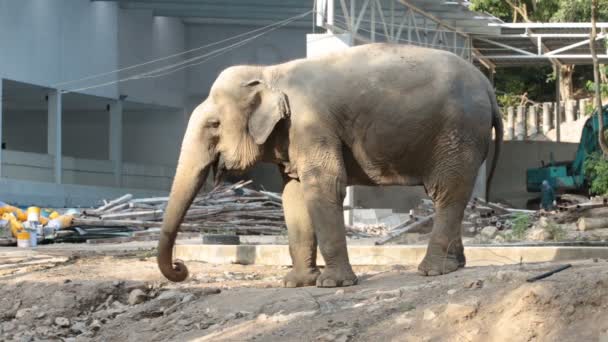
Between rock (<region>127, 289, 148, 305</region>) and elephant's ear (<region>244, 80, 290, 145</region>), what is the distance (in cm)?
195

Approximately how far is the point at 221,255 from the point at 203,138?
3549mm

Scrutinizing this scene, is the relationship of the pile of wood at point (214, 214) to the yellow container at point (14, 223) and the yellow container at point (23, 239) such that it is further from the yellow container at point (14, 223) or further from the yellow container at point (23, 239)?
the yellow container at point (23, 239)

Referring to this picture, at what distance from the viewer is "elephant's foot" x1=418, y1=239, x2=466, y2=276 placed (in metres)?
11.0

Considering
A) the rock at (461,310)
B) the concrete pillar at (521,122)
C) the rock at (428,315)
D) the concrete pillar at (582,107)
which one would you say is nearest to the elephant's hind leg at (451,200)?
the rock at (428,315)

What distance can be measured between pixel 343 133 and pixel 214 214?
13253mm

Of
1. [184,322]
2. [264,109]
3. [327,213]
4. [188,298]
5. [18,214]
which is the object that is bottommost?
[184,322]

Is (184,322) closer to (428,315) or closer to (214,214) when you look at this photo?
Result: (428,315)

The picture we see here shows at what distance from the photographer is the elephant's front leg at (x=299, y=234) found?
11.6 metres

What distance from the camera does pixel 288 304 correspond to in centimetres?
989

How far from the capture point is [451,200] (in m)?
11.4

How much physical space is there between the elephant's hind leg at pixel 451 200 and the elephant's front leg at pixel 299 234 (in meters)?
1.11

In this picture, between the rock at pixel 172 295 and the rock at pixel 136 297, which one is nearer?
the rock at pixel 172 295

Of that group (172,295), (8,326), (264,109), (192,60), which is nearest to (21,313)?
(8,326)

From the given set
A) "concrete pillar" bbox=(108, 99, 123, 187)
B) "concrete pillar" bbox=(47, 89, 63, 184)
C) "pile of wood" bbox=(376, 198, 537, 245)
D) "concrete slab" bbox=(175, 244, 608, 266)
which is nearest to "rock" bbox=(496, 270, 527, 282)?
"concrete slab" bbox=(175, 244, 608, 266)
